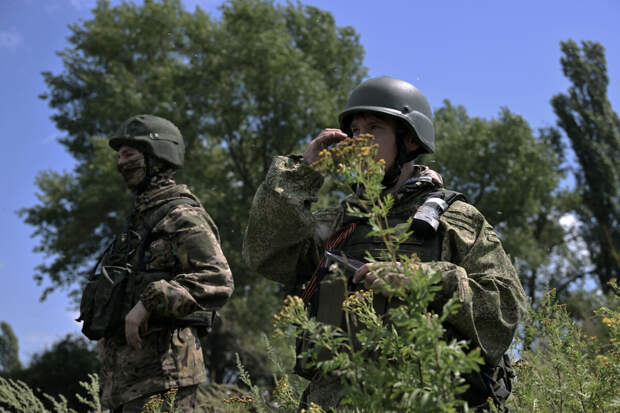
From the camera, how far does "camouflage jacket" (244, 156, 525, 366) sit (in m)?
2.45

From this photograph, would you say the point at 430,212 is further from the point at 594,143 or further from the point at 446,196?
the point at 594,143

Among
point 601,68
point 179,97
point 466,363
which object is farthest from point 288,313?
point 601,68

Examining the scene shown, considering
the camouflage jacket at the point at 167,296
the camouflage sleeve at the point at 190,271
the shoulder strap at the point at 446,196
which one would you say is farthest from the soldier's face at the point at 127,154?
the shoulder strap at the point at 446,196

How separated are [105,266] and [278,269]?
5.12 feet

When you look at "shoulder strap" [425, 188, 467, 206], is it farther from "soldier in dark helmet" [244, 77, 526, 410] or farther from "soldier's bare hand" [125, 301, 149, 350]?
"soldier's bare hand" [125, 301, 149, 350]

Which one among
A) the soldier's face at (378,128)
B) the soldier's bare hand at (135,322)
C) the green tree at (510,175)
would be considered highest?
the green tree at (510,175)

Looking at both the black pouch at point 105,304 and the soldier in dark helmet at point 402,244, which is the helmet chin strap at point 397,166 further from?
the black pouch at point 105,304

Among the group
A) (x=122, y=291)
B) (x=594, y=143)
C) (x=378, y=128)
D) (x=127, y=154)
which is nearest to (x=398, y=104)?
(x=378, y=128)

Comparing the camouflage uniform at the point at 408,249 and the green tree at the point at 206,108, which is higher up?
the green tree at the point at 206,108

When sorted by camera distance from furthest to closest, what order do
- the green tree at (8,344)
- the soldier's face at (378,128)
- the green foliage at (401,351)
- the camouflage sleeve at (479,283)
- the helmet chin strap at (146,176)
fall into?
1. the green tree at (8,344)
2. the helmet chin strap at (146,176)
3. the soldier's face at (378,128)
4. the camouflage sleeve at (479,283)
5. the green foliage at (401,351)

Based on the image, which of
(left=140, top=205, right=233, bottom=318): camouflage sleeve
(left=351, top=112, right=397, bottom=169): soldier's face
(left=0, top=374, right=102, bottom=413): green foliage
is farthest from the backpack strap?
(left=0, top=374, right=102, bottom=413): green foliage

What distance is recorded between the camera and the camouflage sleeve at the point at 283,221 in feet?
9.73

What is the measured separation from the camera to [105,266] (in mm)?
4133

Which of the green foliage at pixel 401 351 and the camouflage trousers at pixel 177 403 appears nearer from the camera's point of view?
the green foliage at pixel 401 351
